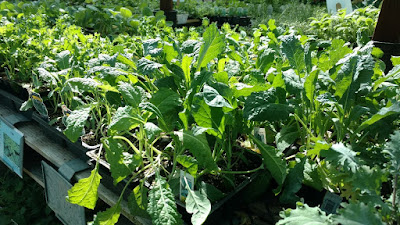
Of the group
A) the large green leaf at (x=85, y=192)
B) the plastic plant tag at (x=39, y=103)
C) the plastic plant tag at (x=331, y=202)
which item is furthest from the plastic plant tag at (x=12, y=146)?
the plastic plant tag at (x=331, y=202)

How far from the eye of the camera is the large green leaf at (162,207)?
2.72 ft

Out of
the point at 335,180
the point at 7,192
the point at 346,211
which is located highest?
the point at 346,211

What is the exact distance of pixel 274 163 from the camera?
0.94 metres

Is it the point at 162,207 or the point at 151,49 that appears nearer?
the point at 162,207

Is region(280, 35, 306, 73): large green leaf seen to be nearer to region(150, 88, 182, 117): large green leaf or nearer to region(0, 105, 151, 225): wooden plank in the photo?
region(150, 88, 182, 117): large green leaf

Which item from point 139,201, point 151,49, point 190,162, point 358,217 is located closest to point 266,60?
point 151,49

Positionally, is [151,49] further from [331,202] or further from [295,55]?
[331,202]

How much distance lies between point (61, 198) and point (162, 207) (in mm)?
693

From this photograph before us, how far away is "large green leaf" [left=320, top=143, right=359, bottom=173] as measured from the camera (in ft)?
2.28

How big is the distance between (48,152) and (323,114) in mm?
1114

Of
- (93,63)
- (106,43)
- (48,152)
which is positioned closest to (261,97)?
(93,63)

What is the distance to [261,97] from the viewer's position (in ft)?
3.19

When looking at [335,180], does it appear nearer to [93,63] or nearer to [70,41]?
[93,63]

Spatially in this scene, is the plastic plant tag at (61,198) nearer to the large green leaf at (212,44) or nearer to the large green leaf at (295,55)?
the large green leaf at (212,44)
